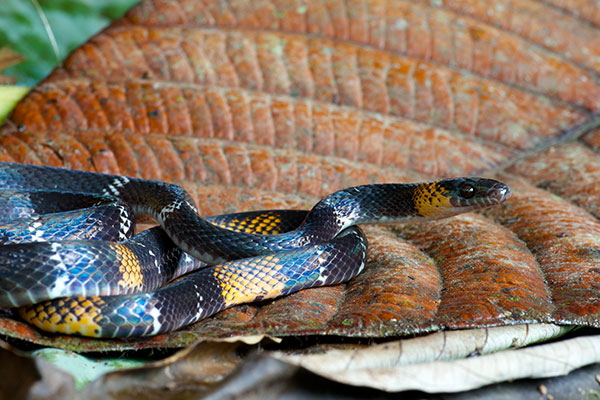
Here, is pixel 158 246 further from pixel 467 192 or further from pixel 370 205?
pixel 467 192

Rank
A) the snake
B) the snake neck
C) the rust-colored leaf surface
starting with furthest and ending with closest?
the snake neck
the rust-colored leaf surface
the snake

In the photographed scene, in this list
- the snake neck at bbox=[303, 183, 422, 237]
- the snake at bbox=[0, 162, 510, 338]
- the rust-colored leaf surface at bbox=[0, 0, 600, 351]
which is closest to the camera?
the snake at bbox=[0, 162, 510, 338]

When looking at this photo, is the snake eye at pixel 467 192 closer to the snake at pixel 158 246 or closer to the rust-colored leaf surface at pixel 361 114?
the snake at pixel 158 246

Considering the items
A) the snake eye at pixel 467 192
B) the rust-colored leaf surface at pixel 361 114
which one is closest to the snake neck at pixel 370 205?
the rust-colored leaf surface at pixel 361 114

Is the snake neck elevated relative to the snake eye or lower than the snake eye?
lower

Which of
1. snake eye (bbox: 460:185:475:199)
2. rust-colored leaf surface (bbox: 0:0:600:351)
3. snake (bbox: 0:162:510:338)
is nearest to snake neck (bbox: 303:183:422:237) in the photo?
snake (bbox: 0:162:510:338)

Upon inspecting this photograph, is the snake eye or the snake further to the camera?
the snake eye

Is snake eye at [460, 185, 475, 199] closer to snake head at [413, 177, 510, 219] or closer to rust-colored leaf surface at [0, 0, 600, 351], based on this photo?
snake head at [413, 177, 510, 219]
